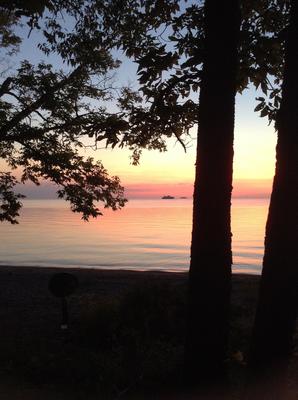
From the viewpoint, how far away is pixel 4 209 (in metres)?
15.0

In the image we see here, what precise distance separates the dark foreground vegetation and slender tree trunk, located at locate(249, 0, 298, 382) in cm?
67

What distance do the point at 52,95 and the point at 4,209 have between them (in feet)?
12.6

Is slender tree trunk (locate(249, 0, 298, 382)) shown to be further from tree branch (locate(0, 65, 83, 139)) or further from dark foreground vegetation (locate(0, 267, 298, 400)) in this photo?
tree branch (locate(0, 65, 83, 139))

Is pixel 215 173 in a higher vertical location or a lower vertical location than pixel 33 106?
lower

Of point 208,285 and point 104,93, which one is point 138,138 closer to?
point 208,285

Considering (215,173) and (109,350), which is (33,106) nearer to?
(109,350)

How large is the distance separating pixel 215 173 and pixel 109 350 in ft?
16.5

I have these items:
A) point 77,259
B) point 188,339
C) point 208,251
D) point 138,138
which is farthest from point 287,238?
point 77,259

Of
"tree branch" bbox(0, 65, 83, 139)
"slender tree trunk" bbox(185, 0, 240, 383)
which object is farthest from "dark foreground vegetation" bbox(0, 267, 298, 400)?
"tree branch" bbox(0, 65, 83, 139)

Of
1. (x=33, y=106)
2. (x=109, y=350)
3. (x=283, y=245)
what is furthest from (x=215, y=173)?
(x=33, y=106)

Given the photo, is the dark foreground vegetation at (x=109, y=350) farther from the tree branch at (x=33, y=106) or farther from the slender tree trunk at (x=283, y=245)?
the tree branch at (x=33, y=106)

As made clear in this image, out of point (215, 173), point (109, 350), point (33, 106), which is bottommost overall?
point (109, 350)

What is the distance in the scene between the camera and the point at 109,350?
9.21m

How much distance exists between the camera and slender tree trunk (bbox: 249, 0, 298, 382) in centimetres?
511
